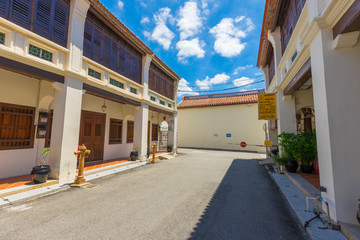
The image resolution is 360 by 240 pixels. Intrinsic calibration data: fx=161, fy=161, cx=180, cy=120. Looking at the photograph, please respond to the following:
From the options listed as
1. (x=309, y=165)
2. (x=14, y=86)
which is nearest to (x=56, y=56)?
(x=14, y=86)

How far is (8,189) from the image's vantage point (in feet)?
14.3

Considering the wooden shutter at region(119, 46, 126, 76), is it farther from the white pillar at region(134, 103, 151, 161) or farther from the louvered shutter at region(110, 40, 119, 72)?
the white pillar at region(134, 103, 151, 161)

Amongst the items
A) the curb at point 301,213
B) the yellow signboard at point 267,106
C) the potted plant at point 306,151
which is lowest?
the curb at point 301,213

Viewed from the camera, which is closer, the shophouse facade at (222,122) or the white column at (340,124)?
the white column at (340,124)

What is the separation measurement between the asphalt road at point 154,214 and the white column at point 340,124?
38.2 inches

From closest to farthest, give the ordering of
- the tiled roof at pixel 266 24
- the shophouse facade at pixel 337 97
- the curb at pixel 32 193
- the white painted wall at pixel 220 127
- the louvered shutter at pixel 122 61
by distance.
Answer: the shophouse facade at pixel 337 97 < the curb at pixel 32 193 < the tiled roof at pixel 266 24 < the louvered shutter at pixel 122 61 < the white painted wall at pixel 220 127

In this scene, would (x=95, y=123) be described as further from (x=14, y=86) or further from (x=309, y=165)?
(x=309, y=165)

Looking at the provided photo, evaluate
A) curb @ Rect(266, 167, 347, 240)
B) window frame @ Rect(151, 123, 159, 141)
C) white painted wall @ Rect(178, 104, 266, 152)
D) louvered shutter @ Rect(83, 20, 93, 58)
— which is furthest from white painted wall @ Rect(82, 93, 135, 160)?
white painted wall @ Rect(178, 104, 266, 152)

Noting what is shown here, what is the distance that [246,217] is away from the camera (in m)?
3.40

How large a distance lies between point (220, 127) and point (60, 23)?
56.2 ft

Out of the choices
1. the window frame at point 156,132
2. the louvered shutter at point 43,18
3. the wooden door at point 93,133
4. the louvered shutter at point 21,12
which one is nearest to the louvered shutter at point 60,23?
the louvered shutter at point 43,18

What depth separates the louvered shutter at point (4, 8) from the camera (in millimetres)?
4406

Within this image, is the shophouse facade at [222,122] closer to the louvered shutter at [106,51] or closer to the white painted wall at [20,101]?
the louvered shutter at [106,51]

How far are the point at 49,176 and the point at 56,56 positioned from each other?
4.05 meters
